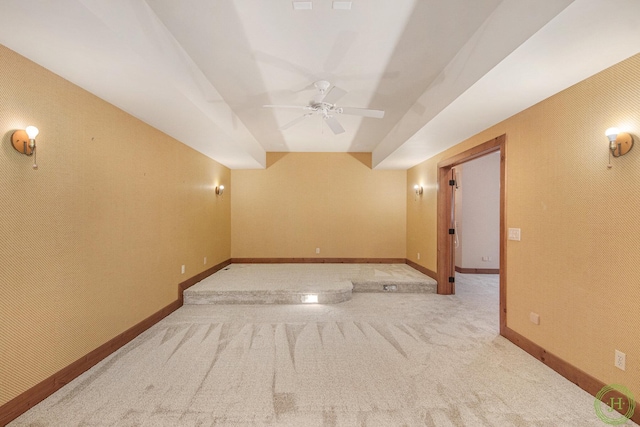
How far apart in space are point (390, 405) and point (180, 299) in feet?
11.2

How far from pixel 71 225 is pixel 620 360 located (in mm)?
4447

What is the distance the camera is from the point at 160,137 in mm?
3557

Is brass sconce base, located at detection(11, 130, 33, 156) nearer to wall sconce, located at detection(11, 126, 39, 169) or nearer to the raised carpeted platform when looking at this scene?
wall sconce, located at detection(11, 126, 39, 169)

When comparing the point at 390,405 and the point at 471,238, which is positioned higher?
the point at 471,238

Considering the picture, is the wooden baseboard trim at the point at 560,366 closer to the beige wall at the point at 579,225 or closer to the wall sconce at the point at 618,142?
the beige wall at the point at 579,225

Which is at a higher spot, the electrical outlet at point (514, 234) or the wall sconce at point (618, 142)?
the wall sconce at point (618, 142)

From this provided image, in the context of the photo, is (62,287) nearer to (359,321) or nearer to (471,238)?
(359,321)

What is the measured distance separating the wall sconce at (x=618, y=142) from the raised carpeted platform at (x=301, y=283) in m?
3.35

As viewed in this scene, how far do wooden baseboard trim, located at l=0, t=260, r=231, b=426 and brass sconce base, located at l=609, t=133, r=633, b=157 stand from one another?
4607 mm

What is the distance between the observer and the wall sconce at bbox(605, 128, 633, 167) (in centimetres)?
186

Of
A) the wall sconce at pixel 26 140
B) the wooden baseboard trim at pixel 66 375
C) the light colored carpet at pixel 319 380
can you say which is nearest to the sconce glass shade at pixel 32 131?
the wall sconce at pixel 26 140

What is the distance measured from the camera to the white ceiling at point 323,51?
5.17ft

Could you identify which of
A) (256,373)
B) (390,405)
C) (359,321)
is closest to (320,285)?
(359,321)

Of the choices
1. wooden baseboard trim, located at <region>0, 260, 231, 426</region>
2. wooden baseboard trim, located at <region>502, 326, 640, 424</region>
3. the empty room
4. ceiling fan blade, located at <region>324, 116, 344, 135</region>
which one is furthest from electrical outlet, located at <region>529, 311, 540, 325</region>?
wooden baseboard trim, located at <region>0, 260, 231, 426</region>
